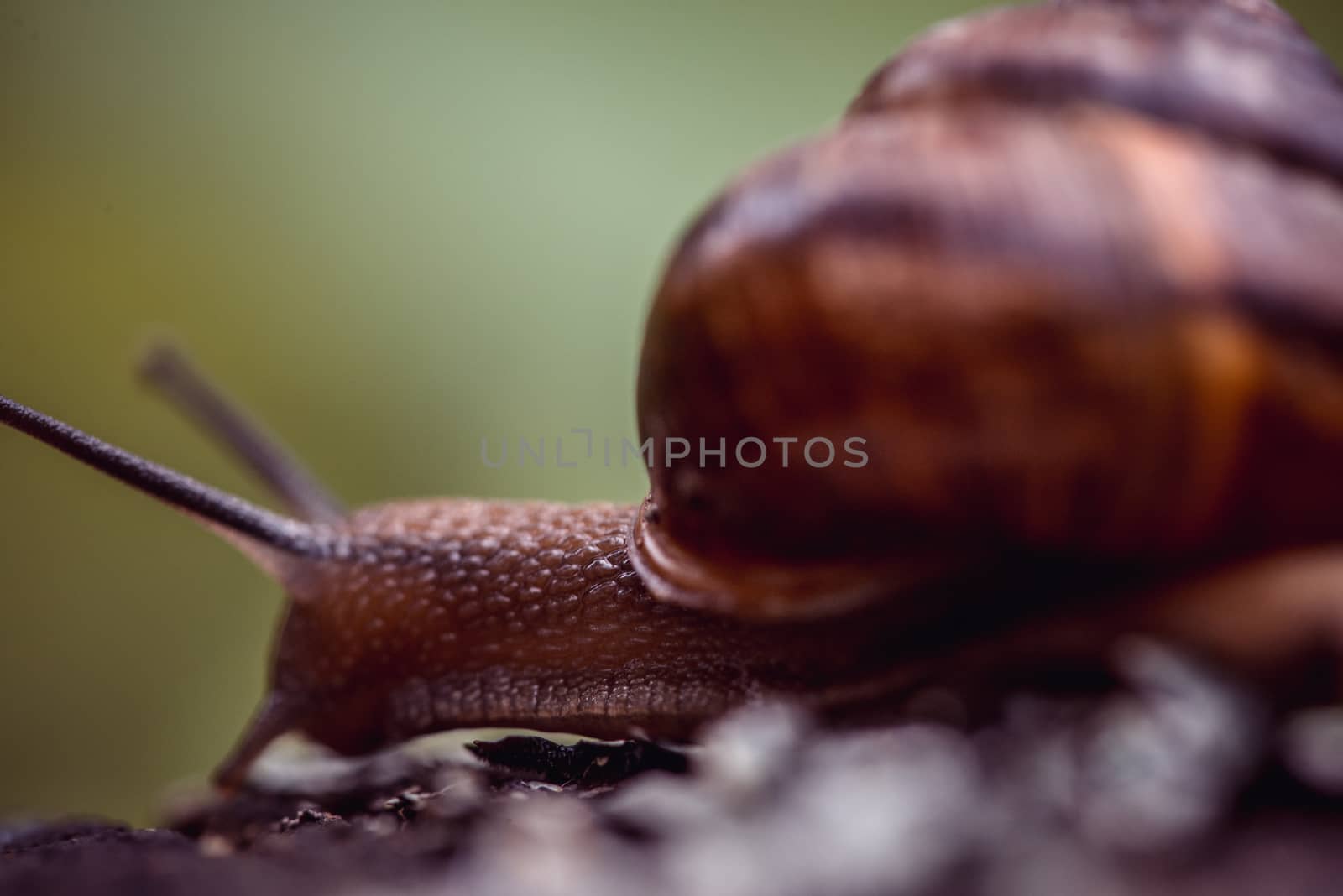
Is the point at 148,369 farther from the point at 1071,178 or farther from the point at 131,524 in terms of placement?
the point at 1071,178

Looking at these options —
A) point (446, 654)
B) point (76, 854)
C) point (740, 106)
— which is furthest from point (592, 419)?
point (76, 854)

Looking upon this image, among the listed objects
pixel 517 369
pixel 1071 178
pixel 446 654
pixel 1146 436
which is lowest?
pixel 446 654

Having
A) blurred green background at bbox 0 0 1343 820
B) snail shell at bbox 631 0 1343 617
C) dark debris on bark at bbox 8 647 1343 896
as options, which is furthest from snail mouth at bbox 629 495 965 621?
blurred green background at bbox 0 0 1343 820

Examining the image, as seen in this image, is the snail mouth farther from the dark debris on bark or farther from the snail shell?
the dark debris on bark

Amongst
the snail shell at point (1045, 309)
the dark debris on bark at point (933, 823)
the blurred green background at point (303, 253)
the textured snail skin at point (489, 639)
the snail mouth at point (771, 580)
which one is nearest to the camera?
the dark debris on bark at point (933, 823)

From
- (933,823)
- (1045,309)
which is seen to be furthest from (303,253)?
(933,823)

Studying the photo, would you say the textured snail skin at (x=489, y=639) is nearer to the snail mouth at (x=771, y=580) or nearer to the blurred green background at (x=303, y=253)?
the snail mouth at (x=771, y=580)

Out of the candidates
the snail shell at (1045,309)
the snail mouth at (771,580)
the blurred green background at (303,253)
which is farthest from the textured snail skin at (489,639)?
the blurred green background at (303,253)
